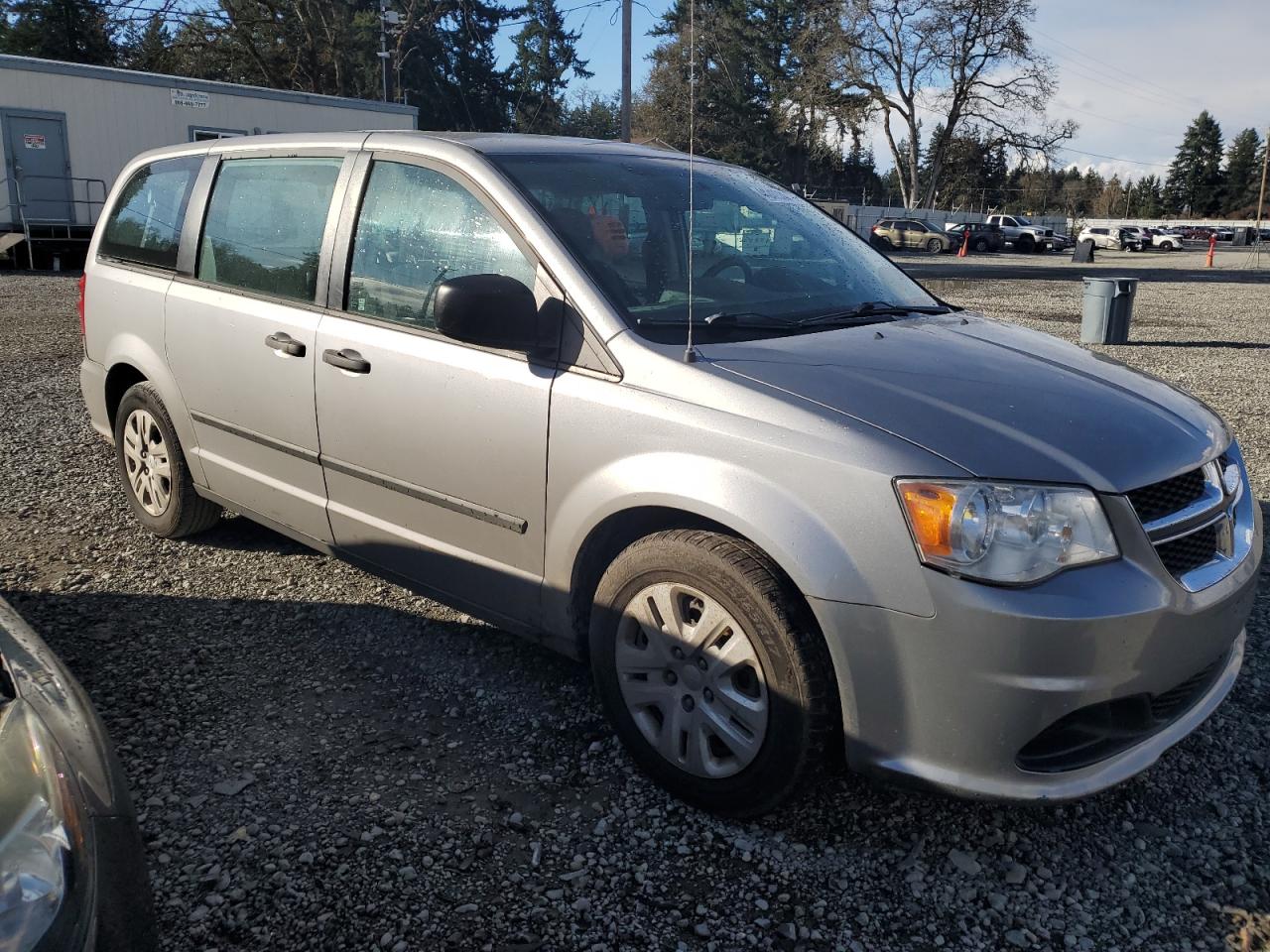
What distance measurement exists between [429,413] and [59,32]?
157 ft

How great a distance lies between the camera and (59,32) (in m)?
41.5

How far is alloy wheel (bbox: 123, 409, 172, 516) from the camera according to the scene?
4637 millimetres

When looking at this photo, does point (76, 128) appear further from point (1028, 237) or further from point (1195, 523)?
point (1028, 237)

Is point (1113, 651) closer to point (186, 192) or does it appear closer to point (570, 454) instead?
point (570, 454)

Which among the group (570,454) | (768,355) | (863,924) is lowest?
(863,924)

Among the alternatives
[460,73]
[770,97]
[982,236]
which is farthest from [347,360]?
[770,97]

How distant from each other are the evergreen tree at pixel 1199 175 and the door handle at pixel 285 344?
11406 cm

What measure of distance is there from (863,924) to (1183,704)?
1.02m

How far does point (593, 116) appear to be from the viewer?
61.1 m

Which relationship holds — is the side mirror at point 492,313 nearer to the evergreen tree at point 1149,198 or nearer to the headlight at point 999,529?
the headlight at point 999,529

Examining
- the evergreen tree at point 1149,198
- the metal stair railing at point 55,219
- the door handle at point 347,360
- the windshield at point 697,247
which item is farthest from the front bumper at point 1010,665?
the evergreen tree at point 1149,198

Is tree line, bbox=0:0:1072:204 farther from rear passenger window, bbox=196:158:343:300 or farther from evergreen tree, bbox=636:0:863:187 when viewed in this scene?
rear passenger window, bbox=196:158:343:300

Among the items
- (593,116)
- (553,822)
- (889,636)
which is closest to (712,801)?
(553,822)

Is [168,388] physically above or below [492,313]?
below
